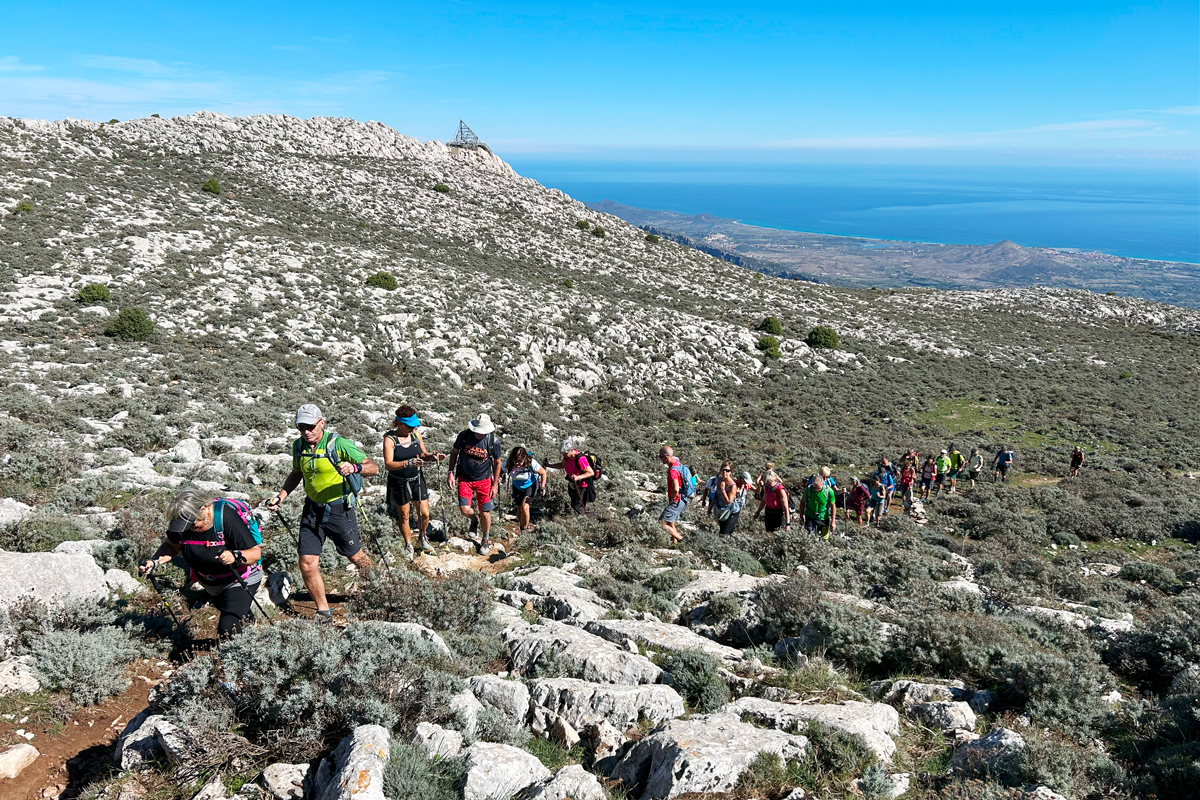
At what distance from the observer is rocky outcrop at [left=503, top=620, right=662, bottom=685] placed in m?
5.06

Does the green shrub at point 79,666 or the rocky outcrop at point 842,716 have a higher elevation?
the green shrub at point 79,666

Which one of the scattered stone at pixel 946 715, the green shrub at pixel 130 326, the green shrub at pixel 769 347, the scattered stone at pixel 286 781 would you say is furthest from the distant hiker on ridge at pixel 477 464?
the green shrub at pixel 769 347

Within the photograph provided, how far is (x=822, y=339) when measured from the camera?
3600cm

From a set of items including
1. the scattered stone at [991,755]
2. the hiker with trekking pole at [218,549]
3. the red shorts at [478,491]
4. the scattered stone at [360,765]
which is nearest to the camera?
the scattered stone at [360,765]

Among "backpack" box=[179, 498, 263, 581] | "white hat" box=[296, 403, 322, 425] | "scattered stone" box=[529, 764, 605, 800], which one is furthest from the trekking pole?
"scattered stone" box=[529, 764, 605, 800]

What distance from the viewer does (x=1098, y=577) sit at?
37.3 feet

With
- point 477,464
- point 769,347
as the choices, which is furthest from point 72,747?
point 769,347

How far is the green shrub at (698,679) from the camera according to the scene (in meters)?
4.92

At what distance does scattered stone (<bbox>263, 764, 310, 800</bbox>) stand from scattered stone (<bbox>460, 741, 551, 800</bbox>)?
97 cm

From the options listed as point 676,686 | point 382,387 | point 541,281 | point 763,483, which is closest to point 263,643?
point 676,686

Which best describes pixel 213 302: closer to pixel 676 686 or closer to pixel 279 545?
pixel 279 545

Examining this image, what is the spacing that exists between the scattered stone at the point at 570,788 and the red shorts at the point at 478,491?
526 cm

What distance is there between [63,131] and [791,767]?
57483mm

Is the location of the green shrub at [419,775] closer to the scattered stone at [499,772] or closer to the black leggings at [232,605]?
the scattered stone at [499,772]
